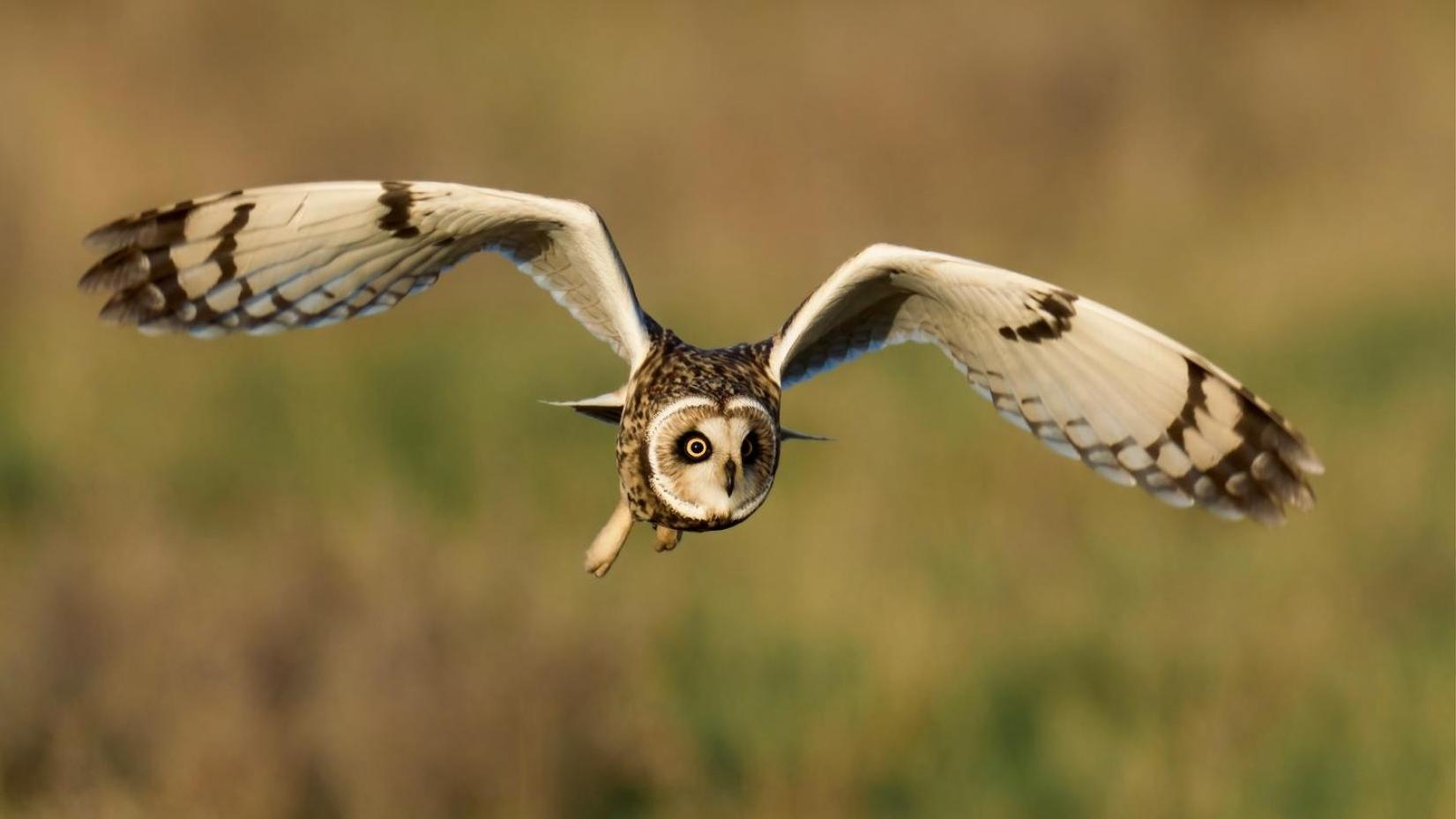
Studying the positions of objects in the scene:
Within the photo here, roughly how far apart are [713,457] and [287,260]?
107 centimetres

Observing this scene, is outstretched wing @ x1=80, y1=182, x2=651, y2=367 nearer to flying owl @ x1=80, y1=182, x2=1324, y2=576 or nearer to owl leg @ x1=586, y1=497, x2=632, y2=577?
flying owl @ x1=80, y1=182, x2=1324, y2=576

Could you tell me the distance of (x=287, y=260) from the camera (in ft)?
14.1

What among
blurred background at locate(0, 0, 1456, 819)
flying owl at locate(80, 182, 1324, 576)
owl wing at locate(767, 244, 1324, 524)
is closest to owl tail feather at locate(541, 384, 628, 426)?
flying owl at locate(80, 182, 1324, 576)

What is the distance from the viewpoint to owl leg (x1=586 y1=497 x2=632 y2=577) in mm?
3805

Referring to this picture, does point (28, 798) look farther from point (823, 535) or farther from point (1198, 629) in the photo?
point (1198, 629)

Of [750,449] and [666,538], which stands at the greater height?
[750,449]

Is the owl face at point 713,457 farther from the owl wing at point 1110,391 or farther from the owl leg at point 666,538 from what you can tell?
the owl wing at point 1110,391

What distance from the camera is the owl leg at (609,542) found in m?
3.80

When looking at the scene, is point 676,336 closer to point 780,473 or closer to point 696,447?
point 696,447

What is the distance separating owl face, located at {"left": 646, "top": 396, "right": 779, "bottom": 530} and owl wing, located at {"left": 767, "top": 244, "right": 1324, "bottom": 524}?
64cm

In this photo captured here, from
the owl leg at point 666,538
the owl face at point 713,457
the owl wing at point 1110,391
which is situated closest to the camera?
the owl face at point 713,457

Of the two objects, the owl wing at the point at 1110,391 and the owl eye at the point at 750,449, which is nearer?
the owl eye at the point at 750,449

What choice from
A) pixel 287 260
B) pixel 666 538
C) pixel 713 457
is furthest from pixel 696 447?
pixel 287 260

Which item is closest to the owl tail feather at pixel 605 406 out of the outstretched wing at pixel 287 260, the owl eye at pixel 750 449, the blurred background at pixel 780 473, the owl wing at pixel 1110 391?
the outstretched wing at pixel 287 260
